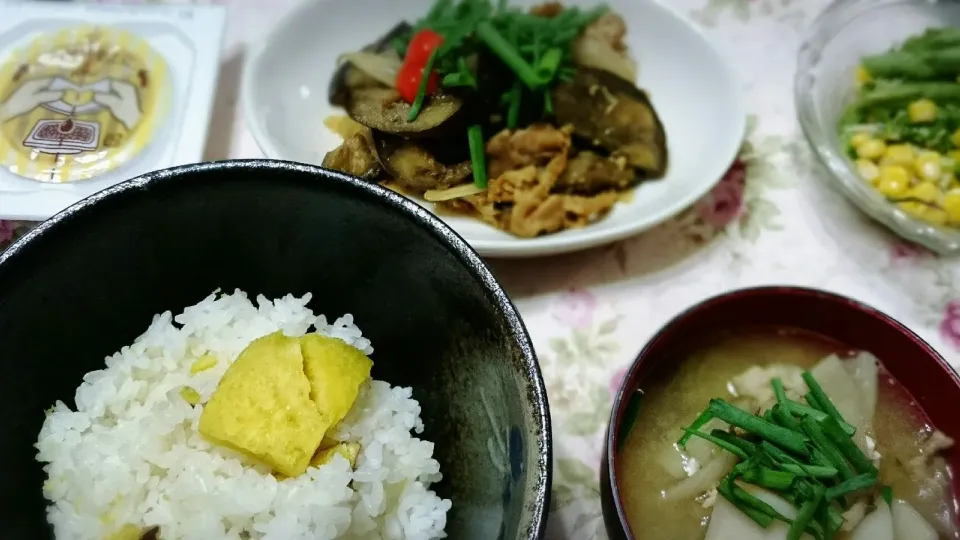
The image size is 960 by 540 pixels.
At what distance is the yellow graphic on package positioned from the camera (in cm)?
170

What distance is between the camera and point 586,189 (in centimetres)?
180

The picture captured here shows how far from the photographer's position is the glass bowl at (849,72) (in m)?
1.72

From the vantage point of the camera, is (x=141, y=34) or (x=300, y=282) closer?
(x=300, y=282)

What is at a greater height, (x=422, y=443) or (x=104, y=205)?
(x=104, y=205)

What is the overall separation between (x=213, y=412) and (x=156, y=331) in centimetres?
21

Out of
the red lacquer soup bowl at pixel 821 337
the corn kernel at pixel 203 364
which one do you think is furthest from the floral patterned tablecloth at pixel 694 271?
the corn kernel at pixel 203 364

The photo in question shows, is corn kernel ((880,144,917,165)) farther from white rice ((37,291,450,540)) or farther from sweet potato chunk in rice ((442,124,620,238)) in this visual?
white rice ((37,291,450,540))

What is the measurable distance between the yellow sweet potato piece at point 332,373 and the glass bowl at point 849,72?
1234mm

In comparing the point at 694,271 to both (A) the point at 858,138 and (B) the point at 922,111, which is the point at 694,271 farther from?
(B) the point at 922,111

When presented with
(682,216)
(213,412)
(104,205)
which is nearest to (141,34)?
(104,205)

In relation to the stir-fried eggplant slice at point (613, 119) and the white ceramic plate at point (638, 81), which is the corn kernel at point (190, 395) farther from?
the stir-fried eggplant slice at point (613, 119)

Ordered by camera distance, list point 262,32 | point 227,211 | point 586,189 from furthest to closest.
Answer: point 262,32, point 586,189, point 227,211

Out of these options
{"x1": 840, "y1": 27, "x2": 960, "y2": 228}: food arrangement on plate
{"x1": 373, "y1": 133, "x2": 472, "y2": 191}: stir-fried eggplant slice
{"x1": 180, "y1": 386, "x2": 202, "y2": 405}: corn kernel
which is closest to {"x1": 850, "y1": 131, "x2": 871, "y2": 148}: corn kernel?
{"x1": 840, "y1": 27, "x2": 960, "y2": 228}: food arrangement on plate

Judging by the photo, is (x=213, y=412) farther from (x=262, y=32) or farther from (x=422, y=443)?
(x=262, y=32)
